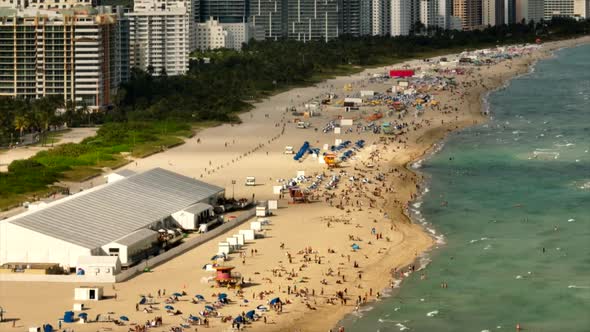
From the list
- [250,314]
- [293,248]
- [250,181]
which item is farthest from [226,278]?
[250,181]

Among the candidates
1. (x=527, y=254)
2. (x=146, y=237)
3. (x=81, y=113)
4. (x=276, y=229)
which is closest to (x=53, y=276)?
(x=146, y=237)

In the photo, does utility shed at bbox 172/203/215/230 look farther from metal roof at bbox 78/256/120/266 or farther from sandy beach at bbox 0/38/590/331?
metal roof at bbox 78/256/120/266

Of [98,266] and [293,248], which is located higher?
[98,266]

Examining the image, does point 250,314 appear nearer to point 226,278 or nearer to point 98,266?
point 226,278

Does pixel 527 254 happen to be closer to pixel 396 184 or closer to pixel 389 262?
pixel 389 262

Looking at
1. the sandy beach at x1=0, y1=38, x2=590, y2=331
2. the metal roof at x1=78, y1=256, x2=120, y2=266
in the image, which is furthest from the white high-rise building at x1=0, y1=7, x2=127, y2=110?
the metal roof at x1=78, y1=256, x2=120, y2=266

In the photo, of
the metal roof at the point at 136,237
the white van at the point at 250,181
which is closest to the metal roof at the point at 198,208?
the metal roof at the point at 136,237
